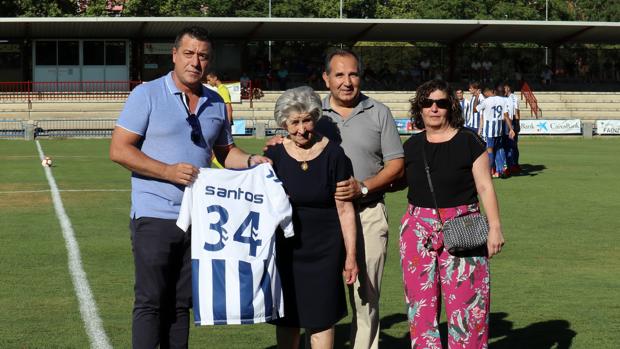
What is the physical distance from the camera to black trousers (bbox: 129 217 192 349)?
6.07m

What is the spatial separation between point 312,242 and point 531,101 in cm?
4541

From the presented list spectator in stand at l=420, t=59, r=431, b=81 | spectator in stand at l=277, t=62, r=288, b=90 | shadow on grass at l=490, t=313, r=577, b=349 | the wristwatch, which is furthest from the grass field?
spectator in stand at l=420, t=59, r=431, b=81

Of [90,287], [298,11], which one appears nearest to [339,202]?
[90,287]

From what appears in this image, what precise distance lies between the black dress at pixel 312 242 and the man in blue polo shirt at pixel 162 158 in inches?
8.6

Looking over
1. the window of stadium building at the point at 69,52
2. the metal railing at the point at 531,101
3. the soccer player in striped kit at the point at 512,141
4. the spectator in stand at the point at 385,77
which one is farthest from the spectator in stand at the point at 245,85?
the soccer player in striped kit at the point at 512,141

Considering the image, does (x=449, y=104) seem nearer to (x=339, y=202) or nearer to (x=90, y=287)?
(x=339, y=202)

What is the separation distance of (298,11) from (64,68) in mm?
43573

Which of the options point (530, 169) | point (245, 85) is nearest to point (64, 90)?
point (245, 85)

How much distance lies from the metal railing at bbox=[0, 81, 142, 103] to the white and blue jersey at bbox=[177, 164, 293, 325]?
43611 millimetres

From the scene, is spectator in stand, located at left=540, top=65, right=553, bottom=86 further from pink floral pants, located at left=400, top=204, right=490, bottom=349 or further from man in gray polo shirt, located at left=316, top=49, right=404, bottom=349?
pink floral pants, located at left=400, top=204, right=490, bottom=349

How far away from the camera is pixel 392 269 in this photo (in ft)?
38.2

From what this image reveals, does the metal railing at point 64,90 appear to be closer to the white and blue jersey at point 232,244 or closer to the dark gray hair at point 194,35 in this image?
the dark gray hair at point 194,35

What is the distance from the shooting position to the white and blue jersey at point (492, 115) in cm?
2336

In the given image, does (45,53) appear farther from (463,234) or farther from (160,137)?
(463,234)
